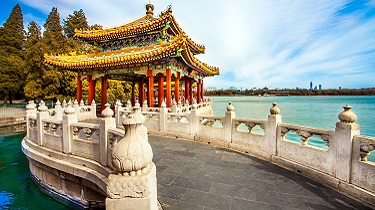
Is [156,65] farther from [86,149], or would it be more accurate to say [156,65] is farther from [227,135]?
[86,149]

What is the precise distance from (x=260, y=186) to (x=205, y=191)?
Result: 1.18 meters

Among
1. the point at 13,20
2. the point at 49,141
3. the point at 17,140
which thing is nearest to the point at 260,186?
the point at 49,141

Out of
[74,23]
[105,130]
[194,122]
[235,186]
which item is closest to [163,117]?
[194,122]

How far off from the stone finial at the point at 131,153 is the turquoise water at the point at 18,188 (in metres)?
4.14

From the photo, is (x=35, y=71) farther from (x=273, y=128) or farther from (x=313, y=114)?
(x=313, y=114)

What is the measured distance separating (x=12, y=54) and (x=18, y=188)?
35320 mm

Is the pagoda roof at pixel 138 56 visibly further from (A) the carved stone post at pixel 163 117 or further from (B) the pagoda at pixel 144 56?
(A) the carved stone post at pixel 163 117

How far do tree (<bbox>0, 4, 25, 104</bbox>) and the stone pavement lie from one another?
27.8 metres

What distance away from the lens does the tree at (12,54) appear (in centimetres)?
2267

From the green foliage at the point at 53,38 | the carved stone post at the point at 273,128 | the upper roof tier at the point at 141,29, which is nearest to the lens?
the carved stone post at the point at 273,128

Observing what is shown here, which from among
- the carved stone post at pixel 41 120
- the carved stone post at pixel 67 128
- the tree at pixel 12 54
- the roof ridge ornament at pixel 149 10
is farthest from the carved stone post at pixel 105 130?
the tree at pixel 12 54

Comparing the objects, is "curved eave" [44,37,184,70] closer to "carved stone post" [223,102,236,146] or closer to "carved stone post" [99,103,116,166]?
"carved stone post" [223,102,236,146]

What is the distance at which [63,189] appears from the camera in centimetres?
503

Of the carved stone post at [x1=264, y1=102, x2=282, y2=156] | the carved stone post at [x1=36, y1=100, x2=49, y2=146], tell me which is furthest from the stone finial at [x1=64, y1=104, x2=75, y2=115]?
the carved stone post at [x1=264, y1=102, x2=282, y2=156]
